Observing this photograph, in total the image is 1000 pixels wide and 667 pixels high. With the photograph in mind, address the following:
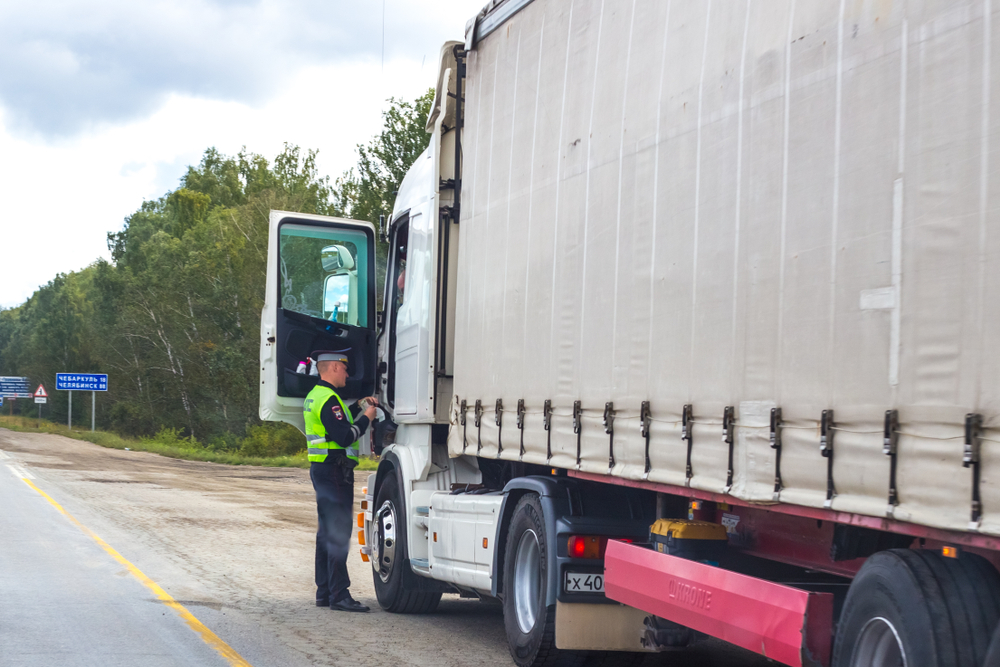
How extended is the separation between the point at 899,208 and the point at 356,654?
4866 mm

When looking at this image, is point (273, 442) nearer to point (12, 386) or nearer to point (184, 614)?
point (184, 614)

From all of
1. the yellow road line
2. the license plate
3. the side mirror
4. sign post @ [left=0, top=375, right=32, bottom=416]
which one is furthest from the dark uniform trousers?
sign post @ [left=0, top=375, right=32, bottom=416]

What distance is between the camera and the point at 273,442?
1656 inches

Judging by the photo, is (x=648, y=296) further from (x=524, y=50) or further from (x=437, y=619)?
(x=437, y=619)

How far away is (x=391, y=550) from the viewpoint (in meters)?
9.43

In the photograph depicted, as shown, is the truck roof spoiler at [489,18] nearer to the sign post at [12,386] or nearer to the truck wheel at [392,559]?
the truck wheel at [392,559]

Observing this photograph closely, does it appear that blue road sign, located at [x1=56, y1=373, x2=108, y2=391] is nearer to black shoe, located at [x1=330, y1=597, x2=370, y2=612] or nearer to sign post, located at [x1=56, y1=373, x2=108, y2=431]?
sign post, located at [x1=56, y1=373, x2=108, y2=431]

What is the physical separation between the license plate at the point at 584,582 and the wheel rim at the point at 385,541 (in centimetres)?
313

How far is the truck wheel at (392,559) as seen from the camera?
9.25 metres

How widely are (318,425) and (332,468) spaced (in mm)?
376

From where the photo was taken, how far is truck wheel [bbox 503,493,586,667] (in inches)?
263

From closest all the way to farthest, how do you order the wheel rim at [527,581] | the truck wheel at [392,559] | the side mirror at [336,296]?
the wheel rim at [527,581] < the truck wheel at [392,559] < the side mirror at [336,296]

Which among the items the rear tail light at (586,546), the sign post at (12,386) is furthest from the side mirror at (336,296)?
the sign post at (12,386)

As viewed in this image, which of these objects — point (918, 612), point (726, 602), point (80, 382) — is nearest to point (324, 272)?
point (726, 602)
